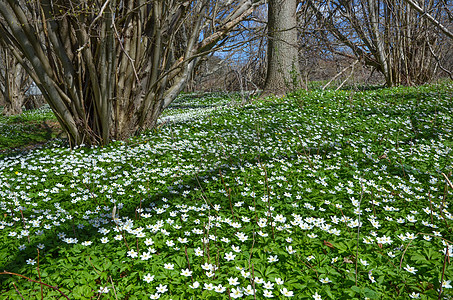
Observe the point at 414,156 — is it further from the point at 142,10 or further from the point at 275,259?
the point at 142,10

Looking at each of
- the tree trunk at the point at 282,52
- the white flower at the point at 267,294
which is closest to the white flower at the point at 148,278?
the white flower at the point at 267,294

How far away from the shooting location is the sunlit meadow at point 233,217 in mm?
1920

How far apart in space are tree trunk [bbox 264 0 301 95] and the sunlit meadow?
3.21 meters

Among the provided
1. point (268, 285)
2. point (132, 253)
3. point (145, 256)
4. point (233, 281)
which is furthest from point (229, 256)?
point (132, 253)

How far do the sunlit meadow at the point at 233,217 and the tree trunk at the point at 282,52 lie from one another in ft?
10.5

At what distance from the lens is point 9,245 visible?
225 cm

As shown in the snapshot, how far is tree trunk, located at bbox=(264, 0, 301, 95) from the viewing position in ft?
25.9

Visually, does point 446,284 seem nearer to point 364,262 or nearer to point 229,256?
point 364,262

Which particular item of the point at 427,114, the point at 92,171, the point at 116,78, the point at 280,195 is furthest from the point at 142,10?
the point at 427,114

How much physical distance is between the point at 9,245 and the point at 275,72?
7.17m

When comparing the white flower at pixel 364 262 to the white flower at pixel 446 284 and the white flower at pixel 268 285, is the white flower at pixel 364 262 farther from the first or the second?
the white flower at pixel 268 285

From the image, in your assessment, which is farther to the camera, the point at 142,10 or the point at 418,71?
the point at 418,71

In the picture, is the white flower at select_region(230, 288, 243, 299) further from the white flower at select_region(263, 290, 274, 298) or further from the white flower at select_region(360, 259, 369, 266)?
the white flower at select_region(360, 259, 369, 266)

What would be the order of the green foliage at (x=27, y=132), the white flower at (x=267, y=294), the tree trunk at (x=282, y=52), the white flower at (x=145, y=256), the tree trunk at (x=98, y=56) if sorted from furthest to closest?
the tree trunk at (x=282, y=52) → the green foliage at (x=27, y=132) → the tree trunk at (x=98, y=56) → the white flower at (x=145, y=256) → the white flower at (x=267, y=294)
